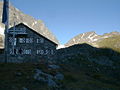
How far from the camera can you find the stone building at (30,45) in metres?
75.3

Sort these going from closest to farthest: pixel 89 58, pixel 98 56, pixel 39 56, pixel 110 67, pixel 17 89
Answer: pixel 17 89 < pixel 39 56 < pixel 110 67 < pixel 89 58 < pixel 98 56

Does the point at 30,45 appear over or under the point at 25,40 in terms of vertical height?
under

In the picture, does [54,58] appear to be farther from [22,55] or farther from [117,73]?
[117,73]

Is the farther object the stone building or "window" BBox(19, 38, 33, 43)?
"window" BBox(19, 38, 33, 43)

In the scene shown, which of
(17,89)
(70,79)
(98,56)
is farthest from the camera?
(98,56)

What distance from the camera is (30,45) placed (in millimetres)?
76625

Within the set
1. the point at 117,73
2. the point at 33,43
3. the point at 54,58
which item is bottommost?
the point at 117,73

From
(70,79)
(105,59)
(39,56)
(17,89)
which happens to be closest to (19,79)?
(17,89)

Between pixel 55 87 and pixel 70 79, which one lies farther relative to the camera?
pixel 70 79

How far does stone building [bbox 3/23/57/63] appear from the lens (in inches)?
2965

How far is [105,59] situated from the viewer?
114375 mm

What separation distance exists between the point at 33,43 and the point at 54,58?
9.01 metres

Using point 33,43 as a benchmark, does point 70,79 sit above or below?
below

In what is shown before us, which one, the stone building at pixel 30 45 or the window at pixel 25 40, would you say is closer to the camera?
the stone building at pixel 30 45
